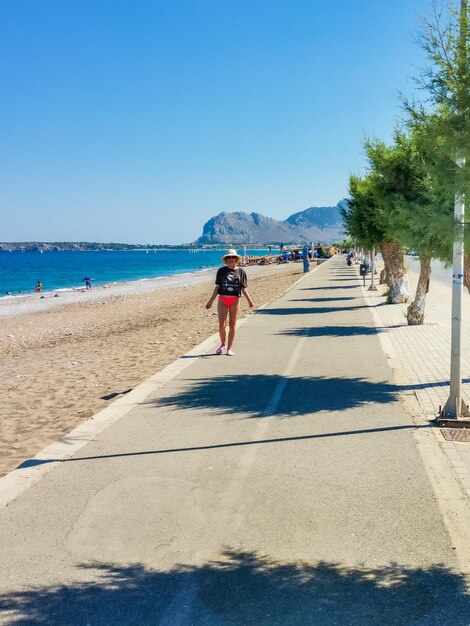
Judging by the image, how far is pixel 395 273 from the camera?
21719 millimetres

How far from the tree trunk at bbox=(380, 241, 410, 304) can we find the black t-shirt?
33.9 ft

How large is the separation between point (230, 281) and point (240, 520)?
732cm

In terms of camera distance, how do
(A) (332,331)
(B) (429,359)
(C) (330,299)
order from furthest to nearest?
(C) (330,299)
(A) (332,331)
(B) (429,359)

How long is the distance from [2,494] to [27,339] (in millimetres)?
16572

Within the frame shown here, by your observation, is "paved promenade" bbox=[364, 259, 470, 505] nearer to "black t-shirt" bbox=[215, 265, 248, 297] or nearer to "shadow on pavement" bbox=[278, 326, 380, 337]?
"shadow on pavement" bbox=[278, 326, 380, 337]

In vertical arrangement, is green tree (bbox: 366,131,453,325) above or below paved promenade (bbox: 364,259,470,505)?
above

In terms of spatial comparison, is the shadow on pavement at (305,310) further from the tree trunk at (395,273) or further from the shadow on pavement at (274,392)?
the shadow on pavement at (274,392)

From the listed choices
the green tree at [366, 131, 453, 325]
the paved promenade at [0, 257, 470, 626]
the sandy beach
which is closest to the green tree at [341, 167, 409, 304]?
the green tree at [366, 131, 453, 325]

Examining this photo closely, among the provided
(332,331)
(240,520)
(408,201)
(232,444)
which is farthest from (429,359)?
(240,520)

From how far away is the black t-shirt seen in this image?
11.5 m

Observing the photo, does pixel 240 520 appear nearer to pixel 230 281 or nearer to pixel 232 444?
pixel 232 444

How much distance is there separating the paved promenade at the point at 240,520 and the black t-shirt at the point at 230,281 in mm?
3638

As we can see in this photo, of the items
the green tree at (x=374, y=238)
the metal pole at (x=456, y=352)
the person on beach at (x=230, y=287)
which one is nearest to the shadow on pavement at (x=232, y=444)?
the metal pole at (x=456, y=352)

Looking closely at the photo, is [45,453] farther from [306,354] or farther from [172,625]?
[306,354]
